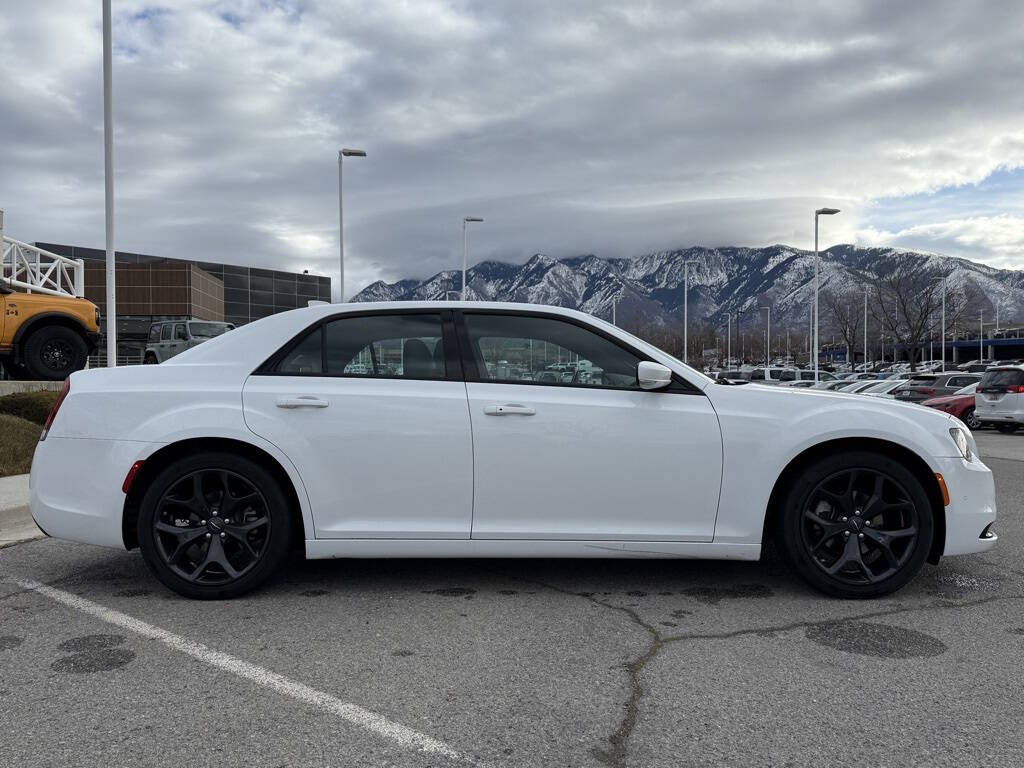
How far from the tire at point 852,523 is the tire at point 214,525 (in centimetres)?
268

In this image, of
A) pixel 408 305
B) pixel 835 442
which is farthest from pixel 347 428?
pixel 835 442

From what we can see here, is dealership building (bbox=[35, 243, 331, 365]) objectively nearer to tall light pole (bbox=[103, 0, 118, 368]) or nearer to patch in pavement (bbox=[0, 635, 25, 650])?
tall light pole (bbox=[103, 0, 118, 368])

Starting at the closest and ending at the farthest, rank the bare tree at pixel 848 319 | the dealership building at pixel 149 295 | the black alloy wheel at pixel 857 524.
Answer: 1. the black alloy wheel at pixel 857 524
2. the dealership building at pixel 149 295
3. the bare tree at pixel 848 319

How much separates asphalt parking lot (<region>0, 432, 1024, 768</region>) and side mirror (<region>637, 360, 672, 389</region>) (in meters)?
1.17

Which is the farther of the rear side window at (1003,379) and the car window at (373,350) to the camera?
the rear side window at (1003,379)

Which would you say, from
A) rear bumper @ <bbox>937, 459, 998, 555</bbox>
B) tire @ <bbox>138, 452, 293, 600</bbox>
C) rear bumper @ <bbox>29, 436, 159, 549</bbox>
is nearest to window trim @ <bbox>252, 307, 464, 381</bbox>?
tire @ <bbox>138, 452, 293, 600</bbox>

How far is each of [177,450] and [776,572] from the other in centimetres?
352

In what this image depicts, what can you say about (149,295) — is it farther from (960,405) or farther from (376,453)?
(376,453)

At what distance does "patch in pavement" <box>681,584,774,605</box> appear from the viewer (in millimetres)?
4372

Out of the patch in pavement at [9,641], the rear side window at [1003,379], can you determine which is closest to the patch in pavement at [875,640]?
the patch in pavement at [9,641]

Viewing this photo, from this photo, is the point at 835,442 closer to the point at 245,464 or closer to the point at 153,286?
the point at 245,464

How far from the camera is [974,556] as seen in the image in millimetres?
5395

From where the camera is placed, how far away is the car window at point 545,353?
172 inches

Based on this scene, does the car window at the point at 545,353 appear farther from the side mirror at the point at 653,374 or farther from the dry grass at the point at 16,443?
the dry grass at the point at 16,443
